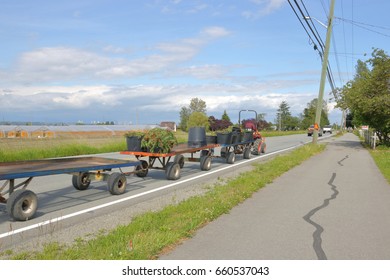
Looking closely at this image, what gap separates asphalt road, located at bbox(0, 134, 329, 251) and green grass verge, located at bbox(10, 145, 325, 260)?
0.47m

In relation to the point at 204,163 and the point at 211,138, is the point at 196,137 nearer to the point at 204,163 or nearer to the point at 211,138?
the point at 204,163

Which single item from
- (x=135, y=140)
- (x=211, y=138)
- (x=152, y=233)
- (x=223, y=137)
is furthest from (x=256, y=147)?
(x=152, y=233)

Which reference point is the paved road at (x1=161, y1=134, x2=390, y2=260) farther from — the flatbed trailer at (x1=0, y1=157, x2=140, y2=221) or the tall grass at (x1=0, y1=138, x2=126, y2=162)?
the tall grass at (x1=0, y1=138, x2=126, y2=162)

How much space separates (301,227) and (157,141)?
218 inches

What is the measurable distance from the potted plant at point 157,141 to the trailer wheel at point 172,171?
0.56m

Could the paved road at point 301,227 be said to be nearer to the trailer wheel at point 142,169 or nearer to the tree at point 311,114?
the trailer wheel at point 142,169

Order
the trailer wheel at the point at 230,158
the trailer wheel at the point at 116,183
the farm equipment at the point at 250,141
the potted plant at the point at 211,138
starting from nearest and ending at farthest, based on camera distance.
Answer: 1. the trailer wheel at the point at 116,183
2. the potted plant at the point at 211,138
3. the trailer wheel at the point at 230,158
4. the farm equipment at the point at 250,141

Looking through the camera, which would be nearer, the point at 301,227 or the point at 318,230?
the point at 318,230

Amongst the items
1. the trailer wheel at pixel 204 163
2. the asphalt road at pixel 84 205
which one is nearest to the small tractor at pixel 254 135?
the trailer wheel at pixel 204 163

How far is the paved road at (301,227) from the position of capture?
5.11 meters

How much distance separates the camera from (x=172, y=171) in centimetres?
1156
